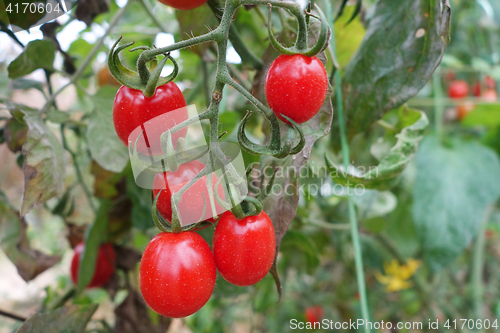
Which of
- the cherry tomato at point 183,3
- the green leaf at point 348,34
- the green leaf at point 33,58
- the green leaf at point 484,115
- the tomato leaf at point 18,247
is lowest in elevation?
the tomato leaf at point 18,247

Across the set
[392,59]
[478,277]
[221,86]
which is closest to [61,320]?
[221,86]

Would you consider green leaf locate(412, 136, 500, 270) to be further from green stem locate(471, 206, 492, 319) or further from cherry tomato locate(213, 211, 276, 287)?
cherry tomato locate(213, 211, 276, 287)

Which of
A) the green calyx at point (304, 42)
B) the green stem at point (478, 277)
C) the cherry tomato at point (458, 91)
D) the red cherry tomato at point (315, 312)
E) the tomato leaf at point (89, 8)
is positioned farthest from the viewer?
the cherry tomato at point (458, 91)

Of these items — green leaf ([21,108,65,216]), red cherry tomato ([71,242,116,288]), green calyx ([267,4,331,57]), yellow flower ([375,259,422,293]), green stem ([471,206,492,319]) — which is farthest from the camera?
yellow flower ([375,259,422,293])

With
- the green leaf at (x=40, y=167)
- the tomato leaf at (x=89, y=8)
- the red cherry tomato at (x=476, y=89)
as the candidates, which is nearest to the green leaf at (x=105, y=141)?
the green leaf at (x=40, y=167)

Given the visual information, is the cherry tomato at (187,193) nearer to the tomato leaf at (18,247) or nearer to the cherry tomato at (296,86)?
the cherry tomato at (296,86)

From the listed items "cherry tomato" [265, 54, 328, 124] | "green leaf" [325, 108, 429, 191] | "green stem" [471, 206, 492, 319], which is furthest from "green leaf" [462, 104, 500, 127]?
"cherry tomato" [265, 54, 328, 124]
